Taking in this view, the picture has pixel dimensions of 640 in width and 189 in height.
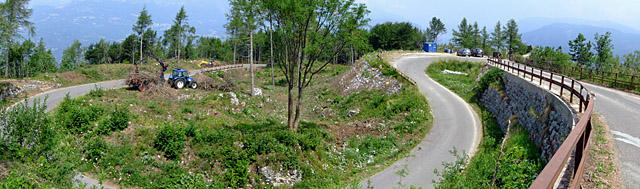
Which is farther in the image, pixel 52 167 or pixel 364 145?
pixel 364 145

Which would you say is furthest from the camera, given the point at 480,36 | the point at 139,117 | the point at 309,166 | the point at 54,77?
the point at 480,36

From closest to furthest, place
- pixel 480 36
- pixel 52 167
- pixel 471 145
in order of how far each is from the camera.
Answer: pixel 52 167, pixel 471 145, pixel 480 36

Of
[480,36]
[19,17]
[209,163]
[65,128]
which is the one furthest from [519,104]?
[480,36]

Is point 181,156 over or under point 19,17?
under

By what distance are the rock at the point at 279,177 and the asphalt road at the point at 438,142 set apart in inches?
113

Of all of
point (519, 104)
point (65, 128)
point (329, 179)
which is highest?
point (519, 104)

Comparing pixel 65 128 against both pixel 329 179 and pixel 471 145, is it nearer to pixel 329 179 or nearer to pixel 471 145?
pixel 329 179

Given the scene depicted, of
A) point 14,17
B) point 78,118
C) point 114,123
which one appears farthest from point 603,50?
point 14,17

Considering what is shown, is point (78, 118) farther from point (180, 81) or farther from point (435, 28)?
point (435, 28)

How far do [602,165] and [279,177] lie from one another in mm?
11507

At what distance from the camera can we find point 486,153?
16.8 meters

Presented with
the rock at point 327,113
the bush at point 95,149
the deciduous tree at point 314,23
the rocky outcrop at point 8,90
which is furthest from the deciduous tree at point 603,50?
the rocky outcrop at point 8,90

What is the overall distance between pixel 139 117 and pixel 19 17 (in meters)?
32.5

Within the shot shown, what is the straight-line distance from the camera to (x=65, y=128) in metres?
17.6
